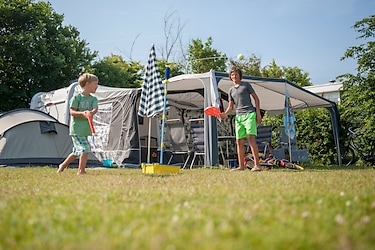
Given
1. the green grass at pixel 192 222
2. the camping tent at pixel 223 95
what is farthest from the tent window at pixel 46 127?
the green grass at pixel 192 222

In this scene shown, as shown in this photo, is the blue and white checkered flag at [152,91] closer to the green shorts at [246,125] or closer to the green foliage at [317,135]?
the green shorts at [246,125]

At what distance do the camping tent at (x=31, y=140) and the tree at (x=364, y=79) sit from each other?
6528 mm

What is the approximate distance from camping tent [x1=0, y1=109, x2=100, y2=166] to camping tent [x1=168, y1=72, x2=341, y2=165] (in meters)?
2.86

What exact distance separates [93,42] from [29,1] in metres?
3.26

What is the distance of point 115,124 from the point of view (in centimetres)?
944

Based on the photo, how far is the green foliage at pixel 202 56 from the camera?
26562 mm

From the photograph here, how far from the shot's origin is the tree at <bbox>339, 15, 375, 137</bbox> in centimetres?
918

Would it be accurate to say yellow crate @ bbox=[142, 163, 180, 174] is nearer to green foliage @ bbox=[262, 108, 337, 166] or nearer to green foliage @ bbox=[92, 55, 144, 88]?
green foliage @ bbox=[262, 108, 337, 166]

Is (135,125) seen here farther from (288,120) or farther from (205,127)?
(288,120)

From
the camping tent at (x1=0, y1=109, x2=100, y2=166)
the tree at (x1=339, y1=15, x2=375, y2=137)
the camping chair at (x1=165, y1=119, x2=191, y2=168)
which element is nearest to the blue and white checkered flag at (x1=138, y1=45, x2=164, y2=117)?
the camping chair at (x1=165, y1=119, x2=191, y2=168)

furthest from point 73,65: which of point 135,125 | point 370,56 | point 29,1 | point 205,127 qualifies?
point 370,56

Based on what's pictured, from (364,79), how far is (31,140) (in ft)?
25.7

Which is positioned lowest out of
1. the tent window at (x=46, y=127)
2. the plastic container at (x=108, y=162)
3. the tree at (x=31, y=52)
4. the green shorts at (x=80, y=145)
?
the plastic container at (x=108, y=162)

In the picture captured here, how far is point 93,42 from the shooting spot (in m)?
18.5
